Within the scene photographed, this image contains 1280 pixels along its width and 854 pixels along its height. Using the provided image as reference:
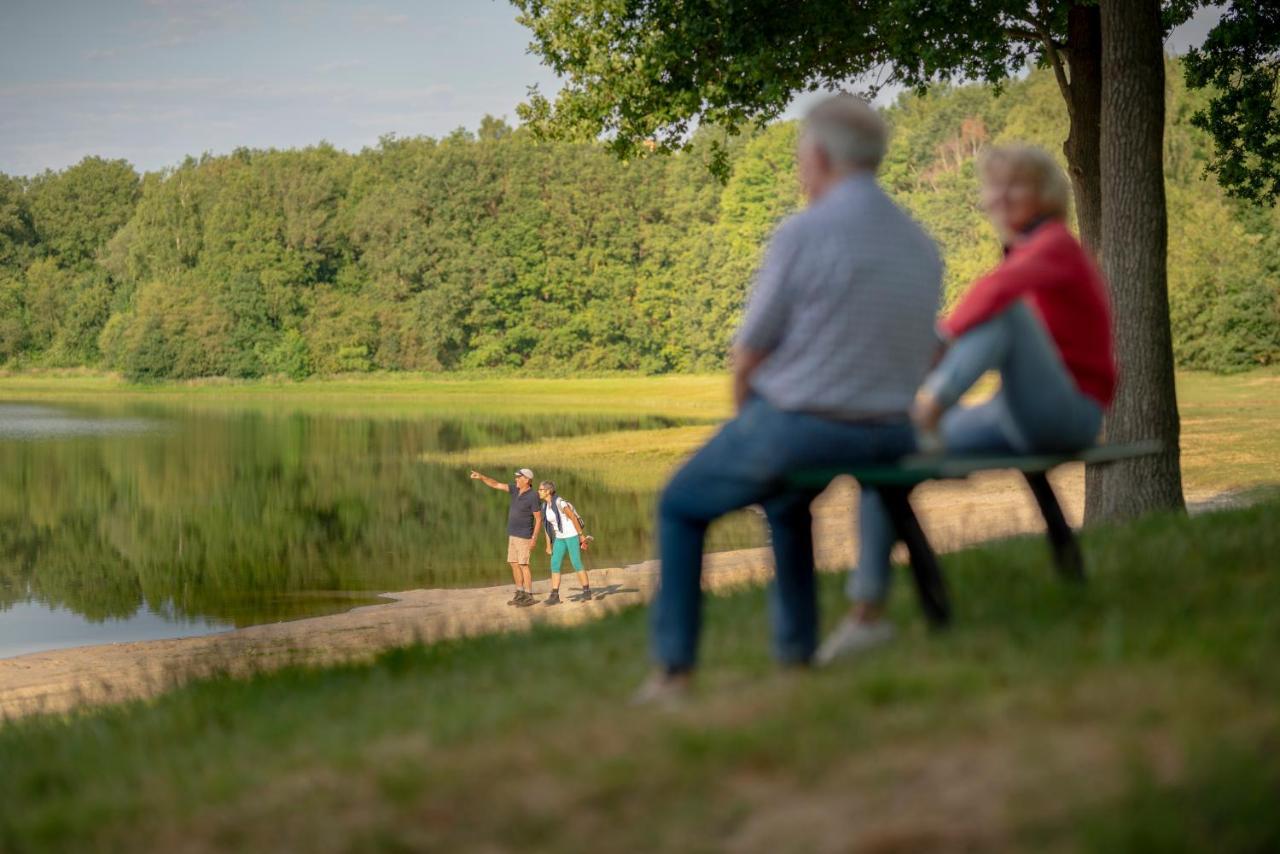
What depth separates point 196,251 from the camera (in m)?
121

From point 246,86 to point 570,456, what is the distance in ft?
411

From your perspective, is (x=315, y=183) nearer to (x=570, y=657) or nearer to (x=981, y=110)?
(x=981, y=110)

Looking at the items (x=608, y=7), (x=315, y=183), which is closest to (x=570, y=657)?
(x=608, y=7)

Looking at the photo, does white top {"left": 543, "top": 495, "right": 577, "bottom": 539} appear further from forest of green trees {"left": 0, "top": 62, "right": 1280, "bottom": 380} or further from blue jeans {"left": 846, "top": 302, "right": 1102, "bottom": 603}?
forest of green trees {"left": 0, "top": 62, "right": 1280, "bottom": 380}

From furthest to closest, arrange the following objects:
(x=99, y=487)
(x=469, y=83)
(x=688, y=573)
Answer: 1. (x=469, y=83)
2. (x=99, y=487)
3. (x=688, y=573)

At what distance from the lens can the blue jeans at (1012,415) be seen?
491 centimetres

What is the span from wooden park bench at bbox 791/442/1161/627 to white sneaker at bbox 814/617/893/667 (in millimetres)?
211

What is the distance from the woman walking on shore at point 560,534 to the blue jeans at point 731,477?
15.7 meters

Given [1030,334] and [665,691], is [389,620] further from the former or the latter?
[1030,334]

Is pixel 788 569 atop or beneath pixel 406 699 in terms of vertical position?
atop

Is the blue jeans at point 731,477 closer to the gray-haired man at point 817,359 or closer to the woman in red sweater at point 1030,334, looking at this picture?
the gray-haired man at point 817,359

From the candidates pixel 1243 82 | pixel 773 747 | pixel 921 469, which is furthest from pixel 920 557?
pixel 1243 82

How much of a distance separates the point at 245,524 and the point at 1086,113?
28.5 m

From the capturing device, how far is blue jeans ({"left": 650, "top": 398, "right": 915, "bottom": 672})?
15.0ft
